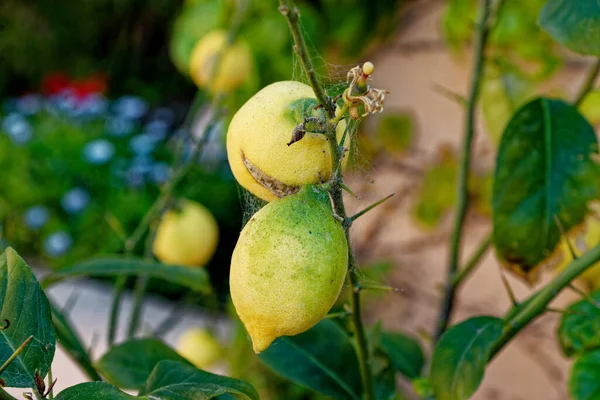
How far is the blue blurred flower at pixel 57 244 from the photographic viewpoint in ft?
6.96

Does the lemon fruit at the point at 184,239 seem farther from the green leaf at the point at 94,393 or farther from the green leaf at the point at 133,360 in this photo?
the green leaf at the point at 94,393

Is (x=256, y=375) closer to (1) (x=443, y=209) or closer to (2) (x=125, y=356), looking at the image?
(1) (x=443, y=209)

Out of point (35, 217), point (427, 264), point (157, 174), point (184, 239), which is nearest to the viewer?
point (184, 239)

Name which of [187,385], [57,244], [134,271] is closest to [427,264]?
[57,244]

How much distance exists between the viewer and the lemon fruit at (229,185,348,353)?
0.32 meters

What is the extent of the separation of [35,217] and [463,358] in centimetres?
201

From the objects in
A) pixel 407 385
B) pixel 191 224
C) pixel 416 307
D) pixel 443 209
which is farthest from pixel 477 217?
pixel 191 224

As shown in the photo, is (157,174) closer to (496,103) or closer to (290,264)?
(496,103)

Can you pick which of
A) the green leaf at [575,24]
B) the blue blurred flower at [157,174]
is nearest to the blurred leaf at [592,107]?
the green leaf at [575,24]

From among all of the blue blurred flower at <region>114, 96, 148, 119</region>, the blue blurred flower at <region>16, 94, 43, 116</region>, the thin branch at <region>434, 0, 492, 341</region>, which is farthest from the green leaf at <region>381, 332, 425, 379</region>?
the blue blurred flower at <region>16, 94, 43, 116</region>

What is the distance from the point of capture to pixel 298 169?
0.36m

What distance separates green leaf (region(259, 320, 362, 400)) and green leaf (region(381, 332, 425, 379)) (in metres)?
0.10

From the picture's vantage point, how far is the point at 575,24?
1.54 feet

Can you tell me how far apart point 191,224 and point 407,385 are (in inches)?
38.4
